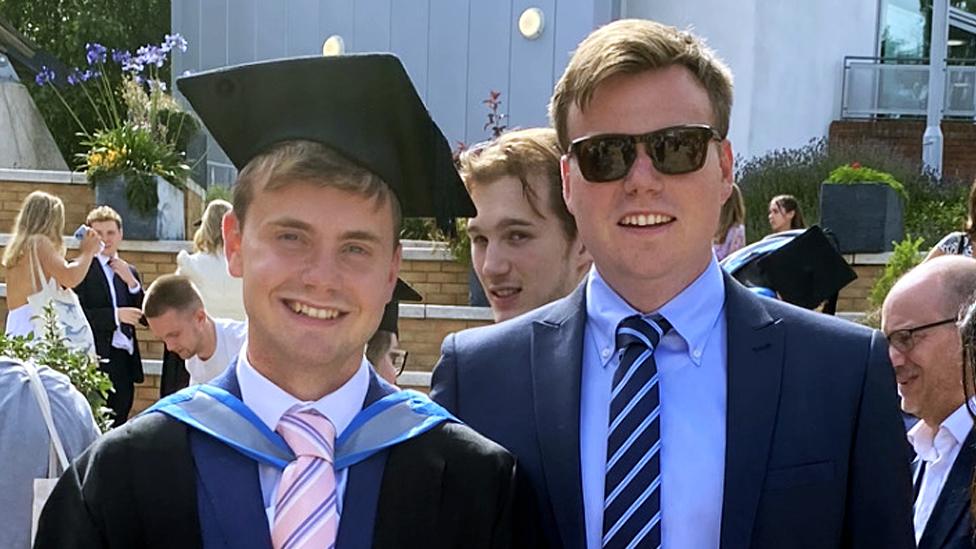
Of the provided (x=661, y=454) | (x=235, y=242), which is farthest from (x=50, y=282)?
(x=661, y=454)

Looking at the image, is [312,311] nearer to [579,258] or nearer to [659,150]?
[659,150]

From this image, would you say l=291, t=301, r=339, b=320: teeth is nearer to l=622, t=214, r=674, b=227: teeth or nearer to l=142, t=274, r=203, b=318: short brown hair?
l=622, t=214, r=674, b=227: teeth

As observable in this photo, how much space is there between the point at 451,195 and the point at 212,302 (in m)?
5.32

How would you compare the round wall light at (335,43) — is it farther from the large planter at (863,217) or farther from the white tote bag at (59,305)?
the white tote bag at (59,305)

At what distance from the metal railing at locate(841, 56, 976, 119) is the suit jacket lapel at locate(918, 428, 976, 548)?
1369 centimetres

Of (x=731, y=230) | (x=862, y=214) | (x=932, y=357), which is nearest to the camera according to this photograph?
(x=932, y=357)

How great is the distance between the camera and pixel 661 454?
2.11 metres

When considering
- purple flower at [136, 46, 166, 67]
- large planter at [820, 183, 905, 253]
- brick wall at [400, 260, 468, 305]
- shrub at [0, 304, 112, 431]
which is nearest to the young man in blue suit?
shrub at [0, 304, 112, 431]

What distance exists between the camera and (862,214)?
994cm

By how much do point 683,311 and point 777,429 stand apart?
273mm

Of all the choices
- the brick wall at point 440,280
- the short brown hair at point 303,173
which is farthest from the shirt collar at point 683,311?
the brick wall at point 440,280

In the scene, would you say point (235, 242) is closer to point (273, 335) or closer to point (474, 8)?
point (273, 335)

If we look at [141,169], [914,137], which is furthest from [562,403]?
[914,137]

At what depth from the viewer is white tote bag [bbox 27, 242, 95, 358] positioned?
718 centimetres
